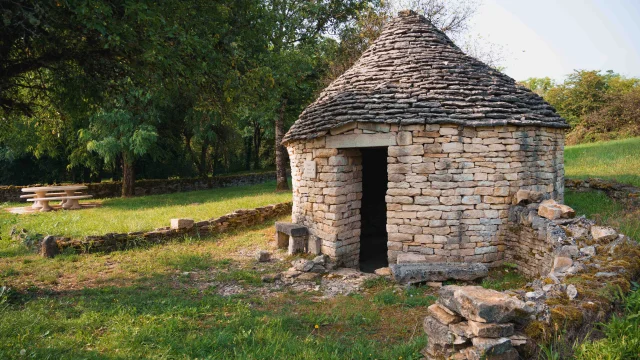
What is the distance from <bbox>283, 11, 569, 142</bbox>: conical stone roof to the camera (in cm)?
654

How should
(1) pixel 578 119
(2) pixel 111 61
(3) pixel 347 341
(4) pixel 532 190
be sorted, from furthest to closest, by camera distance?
1. (1) pixel 578 119
2. (4) pixel 532 190
3. (2) pixel 111 61
4. (3) pixel 347 341

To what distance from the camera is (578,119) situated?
86.4 ft

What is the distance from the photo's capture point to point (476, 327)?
→ 288 centimetres

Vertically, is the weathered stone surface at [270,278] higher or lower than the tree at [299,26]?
lower

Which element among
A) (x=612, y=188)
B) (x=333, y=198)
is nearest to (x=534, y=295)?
(x=333, y=198)

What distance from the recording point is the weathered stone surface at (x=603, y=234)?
4816 mm

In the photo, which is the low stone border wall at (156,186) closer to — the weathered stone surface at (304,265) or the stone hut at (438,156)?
the stone hut at (438,156)

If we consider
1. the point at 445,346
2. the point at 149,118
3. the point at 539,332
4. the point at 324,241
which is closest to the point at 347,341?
the point at 445,346

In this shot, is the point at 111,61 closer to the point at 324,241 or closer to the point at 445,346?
the point at 324,241

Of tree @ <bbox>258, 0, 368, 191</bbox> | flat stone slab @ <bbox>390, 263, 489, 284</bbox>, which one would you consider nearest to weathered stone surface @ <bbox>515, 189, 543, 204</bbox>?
flat stone slab @ <bbox>390, 263, 489, 284</bbox>

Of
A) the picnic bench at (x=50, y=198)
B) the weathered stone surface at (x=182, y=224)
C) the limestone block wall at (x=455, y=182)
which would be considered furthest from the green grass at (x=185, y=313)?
the picnic bench at (x=50, y=198)

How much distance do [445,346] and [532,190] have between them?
4805mm

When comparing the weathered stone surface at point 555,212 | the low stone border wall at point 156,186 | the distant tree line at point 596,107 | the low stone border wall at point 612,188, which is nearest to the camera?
the weathered stone surface at point 555,212

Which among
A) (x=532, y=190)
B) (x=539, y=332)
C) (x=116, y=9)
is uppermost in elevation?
(x=116, y=9)
